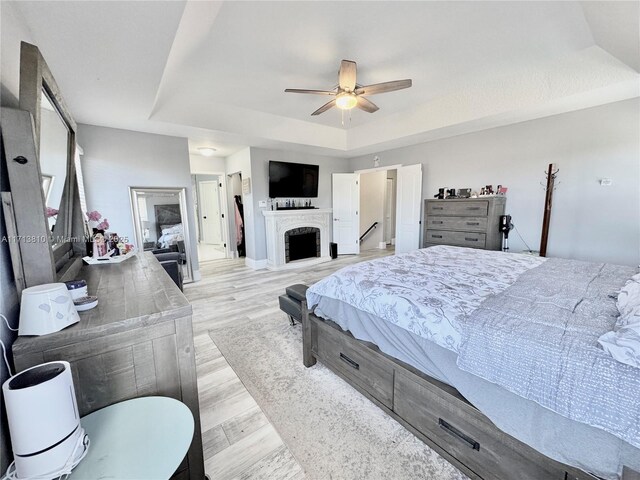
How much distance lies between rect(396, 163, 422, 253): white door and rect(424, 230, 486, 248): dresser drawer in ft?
2.42

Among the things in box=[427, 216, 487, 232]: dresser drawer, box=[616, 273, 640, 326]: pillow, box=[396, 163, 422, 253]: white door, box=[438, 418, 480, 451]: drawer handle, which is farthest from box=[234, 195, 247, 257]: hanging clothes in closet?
box=[616, 273, 640, 326]: pillow

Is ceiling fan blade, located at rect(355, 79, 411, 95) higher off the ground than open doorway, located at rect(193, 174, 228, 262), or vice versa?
ceiling fan blade, located at rect(355, 79, 411, 95)

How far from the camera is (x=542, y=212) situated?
3912 millimetres

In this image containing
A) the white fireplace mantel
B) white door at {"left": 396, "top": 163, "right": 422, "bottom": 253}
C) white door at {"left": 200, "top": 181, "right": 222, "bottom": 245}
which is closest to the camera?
white door at {"left": 396, "top": 163, "right": 422, "bottom": 253}

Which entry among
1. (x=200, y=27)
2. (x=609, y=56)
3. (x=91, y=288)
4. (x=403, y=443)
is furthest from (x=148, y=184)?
(x=609, y=56)

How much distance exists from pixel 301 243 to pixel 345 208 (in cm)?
146

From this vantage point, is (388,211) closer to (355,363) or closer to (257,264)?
(257,264)

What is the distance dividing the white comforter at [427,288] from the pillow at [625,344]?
0.49 m

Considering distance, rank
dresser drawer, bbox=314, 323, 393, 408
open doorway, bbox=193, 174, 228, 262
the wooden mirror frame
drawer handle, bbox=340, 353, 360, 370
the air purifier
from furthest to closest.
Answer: open doorway, bbox=193, 174, 228, 262 → drawer handle, bbox=340, 353, 360, 370 → dresser drawer, bbox=314, 323, 393, 408 → the wooden mirror frame → the air purifier

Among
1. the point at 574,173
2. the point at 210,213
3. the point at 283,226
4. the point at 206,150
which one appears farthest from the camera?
the point at 210,213

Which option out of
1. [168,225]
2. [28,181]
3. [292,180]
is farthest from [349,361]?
[292,180]

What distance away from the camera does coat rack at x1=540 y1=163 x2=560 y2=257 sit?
3674 millimetres

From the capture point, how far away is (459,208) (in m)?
4.20

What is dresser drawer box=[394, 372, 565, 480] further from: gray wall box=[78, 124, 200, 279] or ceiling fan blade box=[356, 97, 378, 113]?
gray wall box=[78, 124, 200, 279]
